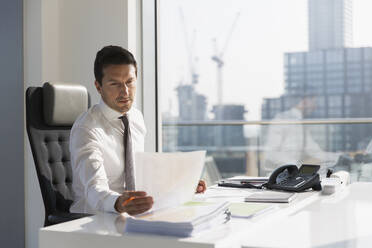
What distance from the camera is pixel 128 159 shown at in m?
1.98

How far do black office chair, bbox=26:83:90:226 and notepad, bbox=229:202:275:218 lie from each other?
914 mm

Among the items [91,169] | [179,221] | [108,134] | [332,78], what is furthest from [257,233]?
[332,78]

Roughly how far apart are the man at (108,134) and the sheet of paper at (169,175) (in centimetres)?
36

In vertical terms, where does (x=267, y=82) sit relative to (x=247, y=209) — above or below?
above

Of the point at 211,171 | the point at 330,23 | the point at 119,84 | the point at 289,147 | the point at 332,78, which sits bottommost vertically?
the point at 211,171

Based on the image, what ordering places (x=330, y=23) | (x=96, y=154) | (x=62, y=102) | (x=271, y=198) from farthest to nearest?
(x=330, y=23) → (x=62, y=102) → (x=96, y=154) → (x=271, y=198)

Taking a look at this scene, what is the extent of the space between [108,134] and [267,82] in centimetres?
356

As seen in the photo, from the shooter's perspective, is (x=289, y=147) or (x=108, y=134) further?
(x=289, y=147)

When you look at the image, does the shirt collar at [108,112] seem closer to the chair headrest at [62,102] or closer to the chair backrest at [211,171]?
the chair headrest at [62,102]

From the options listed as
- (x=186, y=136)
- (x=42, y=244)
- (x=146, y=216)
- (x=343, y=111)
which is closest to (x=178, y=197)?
(x=146, y=216)

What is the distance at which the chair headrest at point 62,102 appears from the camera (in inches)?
87.0

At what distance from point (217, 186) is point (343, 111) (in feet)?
8.63

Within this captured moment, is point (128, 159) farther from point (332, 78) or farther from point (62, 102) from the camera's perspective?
point (332, 78)

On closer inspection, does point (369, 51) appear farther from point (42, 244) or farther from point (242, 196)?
point (42, 244)
